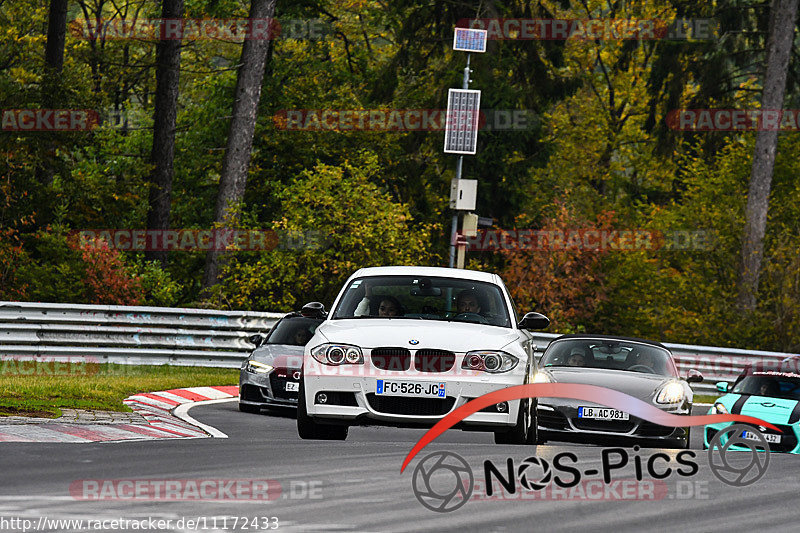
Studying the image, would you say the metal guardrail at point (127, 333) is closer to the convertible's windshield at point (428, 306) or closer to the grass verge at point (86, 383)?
the grass verge at point (86, 383)

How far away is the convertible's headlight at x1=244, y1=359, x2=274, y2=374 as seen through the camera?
61.0ft

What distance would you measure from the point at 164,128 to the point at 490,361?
2947 cm

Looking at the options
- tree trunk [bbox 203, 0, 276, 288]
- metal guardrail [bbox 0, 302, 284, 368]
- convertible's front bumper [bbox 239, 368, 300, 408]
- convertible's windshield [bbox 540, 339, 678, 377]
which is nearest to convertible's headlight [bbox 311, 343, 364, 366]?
convertible's windshield [bbox 540, 339, 678, 377]

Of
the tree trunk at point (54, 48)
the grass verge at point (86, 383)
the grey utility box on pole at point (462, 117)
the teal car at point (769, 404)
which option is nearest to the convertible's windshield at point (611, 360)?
the teal car at point (769, 404)

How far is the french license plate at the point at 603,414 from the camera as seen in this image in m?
14.5

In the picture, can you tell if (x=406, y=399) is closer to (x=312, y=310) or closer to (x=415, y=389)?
(x=415, y=389)

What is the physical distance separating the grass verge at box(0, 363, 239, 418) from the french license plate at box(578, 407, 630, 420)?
6.03m

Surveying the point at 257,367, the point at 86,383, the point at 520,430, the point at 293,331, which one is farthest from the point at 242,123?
the point at 520,430

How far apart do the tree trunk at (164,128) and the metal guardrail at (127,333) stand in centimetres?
1245

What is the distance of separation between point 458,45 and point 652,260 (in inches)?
444

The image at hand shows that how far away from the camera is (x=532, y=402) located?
42.2 feet

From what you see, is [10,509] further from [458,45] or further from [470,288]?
[458,45]

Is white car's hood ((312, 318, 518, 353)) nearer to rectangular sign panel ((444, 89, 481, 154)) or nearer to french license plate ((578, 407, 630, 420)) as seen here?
french license plate ((578, 407, 630, 420))

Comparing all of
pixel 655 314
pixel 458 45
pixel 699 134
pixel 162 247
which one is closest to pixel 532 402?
pixel 458 45
